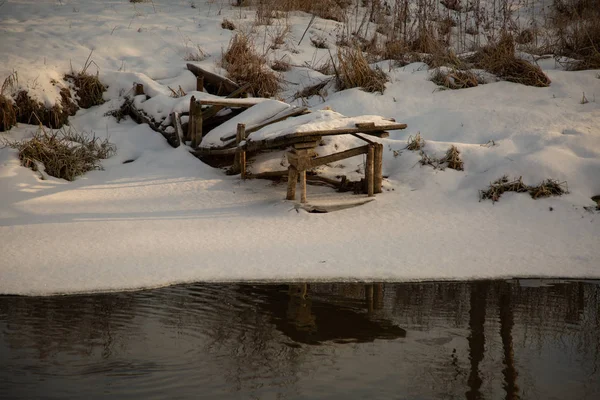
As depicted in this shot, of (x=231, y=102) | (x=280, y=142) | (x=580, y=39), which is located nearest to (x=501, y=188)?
(x=280, y=142)

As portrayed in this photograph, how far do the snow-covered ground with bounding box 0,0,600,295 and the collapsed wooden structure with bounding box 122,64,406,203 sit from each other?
215 millimetres

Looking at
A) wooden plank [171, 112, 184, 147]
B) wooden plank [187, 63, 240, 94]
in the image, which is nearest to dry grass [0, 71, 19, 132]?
wooden plank [171, 112, 184, 147]

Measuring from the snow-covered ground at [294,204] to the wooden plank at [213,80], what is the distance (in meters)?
0.23

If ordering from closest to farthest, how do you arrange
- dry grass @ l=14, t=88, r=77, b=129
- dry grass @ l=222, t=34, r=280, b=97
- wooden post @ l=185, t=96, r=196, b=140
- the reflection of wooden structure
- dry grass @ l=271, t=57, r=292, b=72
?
1. the reflection of wooden structure
2. wooden post @ l=185, t=96, r=196, b=140
3. dry grass @ l=14, t=88, r=77, b=129
4. dry grass @ l=222, t=34, r=280, b=97
5. dry grass @ l=271, t=57, r=292, b=72

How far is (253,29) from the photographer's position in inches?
529

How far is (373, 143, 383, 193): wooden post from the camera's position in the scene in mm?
8223

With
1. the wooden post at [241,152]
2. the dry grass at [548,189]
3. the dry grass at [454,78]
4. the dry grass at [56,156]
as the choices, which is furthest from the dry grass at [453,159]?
the dry grass at [56,156]

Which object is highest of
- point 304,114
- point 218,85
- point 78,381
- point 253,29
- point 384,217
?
point 253,29

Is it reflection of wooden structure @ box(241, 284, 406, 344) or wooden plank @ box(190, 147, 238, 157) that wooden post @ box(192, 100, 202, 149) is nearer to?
wooden plank @ box(190, 147, 238, 157)

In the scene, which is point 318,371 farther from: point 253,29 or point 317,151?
point 253,29

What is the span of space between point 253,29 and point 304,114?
5416mm

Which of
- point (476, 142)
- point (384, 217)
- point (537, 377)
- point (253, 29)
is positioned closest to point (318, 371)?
point (537, 377)

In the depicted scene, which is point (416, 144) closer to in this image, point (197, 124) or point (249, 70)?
point (197, 124)

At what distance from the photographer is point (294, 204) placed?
7.84m
